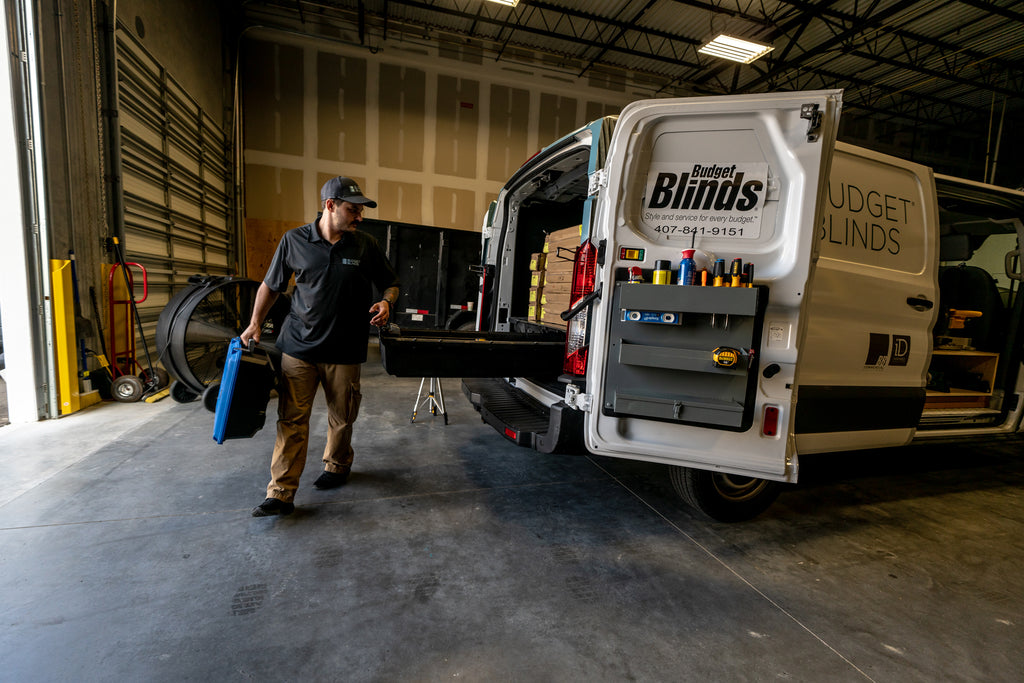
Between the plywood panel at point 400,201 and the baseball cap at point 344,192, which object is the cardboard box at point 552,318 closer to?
the baseball cap at point 344,192

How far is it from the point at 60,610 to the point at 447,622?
56.1 inches

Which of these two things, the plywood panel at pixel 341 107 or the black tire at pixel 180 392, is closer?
the black tire at pixel 180 392

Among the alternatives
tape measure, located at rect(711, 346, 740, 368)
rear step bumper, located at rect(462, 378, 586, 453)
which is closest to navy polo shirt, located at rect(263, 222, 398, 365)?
rear step bumper, located at rect(462, 378, 586, 453)

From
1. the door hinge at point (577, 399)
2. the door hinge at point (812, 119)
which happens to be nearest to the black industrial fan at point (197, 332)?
the door hinge at point (577, 399)

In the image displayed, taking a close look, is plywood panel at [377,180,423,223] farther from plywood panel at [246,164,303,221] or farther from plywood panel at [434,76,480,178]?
plywood panel at [246,164,303,221]

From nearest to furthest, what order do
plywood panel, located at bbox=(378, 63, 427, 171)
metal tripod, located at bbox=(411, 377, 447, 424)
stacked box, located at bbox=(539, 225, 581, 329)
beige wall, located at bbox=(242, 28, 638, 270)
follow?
stacked box, located at bbox=(539, 225, 581, 329), metal tripod, located at bbox=(411, 377, 447, 424), beige wall, located at bbox=(242, 28, 638, 270), plywood panel, located at bbox=(378, 63, 427, 171)

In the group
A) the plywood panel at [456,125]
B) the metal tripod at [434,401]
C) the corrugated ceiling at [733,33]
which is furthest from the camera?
the plywood panel at [456,125]

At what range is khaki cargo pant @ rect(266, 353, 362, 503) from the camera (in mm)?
2420

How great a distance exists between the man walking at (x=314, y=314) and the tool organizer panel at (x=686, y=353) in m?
1.27

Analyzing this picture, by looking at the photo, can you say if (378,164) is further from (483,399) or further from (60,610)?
(60,610)

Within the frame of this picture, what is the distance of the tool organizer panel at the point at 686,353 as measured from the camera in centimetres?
185

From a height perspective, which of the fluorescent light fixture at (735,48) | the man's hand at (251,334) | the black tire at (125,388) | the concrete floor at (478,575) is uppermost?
the fluorescent light fixture at (735,48)

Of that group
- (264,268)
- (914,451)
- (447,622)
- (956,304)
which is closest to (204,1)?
(264,268)

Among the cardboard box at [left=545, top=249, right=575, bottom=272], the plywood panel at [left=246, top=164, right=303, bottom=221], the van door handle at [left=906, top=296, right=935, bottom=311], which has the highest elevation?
the plywood panel at [left=246, top=164, right=303, bottom=221]
